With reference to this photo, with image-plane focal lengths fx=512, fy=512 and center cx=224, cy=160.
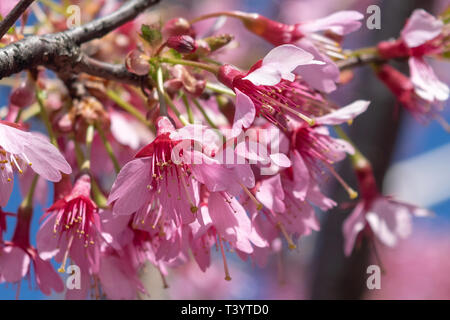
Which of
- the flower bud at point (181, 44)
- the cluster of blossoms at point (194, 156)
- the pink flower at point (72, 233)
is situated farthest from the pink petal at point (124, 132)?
the flower bud at point (181, 44)

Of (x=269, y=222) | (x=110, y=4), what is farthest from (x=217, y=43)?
(x=110, y=4)

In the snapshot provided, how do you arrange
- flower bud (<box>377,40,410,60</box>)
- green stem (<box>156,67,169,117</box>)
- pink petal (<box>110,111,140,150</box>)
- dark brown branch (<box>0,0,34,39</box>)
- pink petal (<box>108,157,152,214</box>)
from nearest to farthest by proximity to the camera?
dark brown branch (<box>0,0,34,39</box>) < pink petal (<box>108,157,152,214</box>) < green stem (<box>156,67,169,117</box>) < flower bud (<box>377,40,410,60</box>) < pink petal (<box>110,111,140,150</box>)

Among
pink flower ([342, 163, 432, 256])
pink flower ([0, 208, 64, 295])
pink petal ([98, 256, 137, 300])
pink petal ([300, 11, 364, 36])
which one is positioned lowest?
pink flower ([342, 163, 432, 256])

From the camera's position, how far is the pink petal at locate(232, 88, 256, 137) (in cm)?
101

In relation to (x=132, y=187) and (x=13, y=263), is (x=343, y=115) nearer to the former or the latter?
(x=132, y=187)

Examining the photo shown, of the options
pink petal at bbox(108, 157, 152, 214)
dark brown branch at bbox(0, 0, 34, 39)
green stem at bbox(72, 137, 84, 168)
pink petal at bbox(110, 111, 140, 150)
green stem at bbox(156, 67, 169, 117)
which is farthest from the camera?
pink petal at bbox(110, 111, 140, 150)

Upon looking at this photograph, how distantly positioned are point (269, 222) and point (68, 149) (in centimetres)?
66

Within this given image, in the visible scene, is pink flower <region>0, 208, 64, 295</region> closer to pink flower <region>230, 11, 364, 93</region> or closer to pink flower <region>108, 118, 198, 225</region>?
pink flower <region>108, 118, 198, 225</region>

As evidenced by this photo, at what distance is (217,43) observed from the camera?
1.29 metres

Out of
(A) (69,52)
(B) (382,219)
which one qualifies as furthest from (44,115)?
(B) (382,219)

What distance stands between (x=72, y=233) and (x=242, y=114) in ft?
1.71

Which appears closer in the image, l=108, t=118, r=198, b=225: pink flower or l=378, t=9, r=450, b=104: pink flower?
l=108, t=118, r=198, b=225: pink flower

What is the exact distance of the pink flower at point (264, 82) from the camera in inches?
40.5

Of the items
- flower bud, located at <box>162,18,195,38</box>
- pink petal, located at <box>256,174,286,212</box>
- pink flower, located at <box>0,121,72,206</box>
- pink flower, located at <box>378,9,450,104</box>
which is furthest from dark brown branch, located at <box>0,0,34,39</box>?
pink flower, located at <box>378,9,450,104</box>
